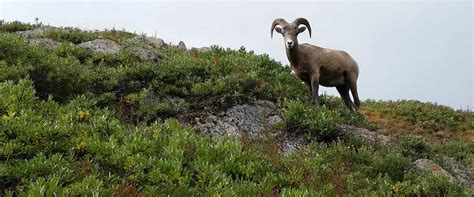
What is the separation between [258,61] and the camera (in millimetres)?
16516

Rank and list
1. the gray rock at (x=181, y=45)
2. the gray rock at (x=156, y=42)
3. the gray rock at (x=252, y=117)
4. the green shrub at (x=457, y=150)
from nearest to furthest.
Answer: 1. the gray rock at (x=252, y=117)
2. the green shrub at (x=457, y=150)
3. the gray rock at (x=156, y=42)
4. the gray rock at (x=181, y=45)

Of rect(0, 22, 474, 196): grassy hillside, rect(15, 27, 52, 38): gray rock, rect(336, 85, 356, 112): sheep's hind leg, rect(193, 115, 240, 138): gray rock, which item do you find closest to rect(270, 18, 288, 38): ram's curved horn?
rect(0, 22, 474, 196): grassy hillside

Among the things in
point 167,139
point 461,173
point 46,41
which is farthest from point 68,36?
point 461,173

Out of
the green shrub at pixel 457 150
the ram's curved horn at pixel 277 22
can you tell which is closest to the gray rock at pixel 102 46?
the ram's curved horn at pixel 277 22

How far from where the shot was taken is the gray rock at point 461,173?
36.3 feet

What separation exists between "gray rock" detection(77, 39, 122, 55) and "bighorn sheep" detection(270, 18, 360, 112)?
16.5 feet

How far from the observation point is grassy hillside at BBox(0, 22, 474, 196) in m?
6.88

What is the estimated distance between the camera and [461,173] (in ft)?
38.8

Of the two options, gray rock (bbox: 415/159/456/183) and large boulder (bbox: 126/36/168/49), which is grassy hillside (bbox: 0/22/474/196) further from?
large boulder (bbox: 126/36/168/49)

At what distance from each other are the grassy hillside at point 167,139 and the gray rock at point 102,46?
54cm

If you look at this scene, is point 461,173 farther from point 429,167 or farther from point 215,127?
point 215,127

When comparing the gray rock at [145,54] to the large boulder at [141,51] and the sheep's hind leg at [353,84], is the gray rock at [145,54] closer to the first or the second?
the large boulder at [141,51]

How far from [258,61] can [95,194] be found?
11030 mm

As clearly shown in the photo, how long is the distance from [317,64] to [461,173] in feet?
18.0
